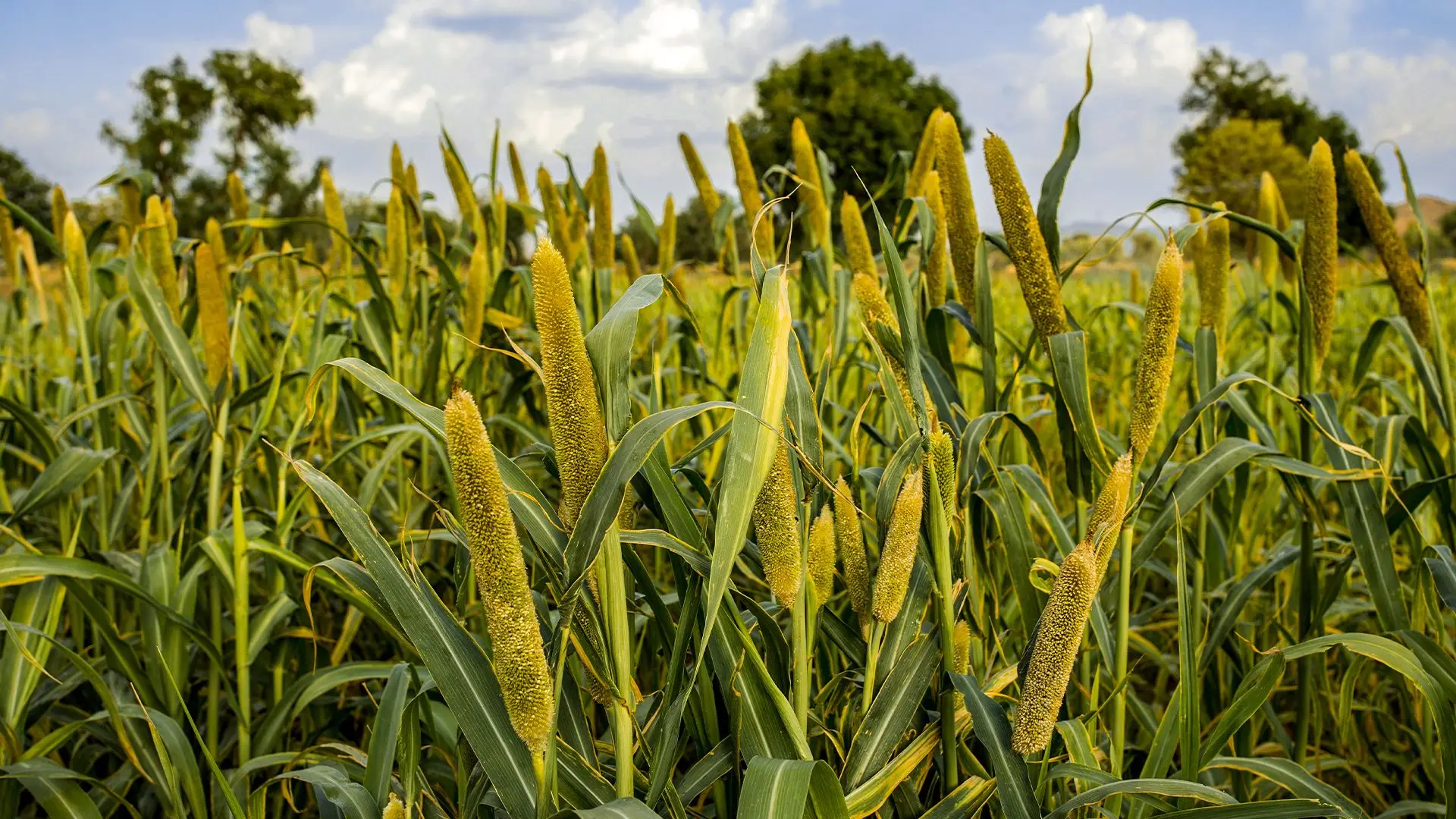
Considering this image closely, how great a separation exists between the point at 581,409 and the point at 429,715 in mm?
600

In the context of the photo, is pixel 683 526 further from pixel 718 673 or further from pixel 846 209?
pixel 846 209

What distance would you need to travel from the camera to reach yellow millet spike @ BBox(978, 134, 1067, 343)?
38.9 inches

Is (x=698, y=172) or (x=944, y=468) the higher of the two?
(x=698, y=172)

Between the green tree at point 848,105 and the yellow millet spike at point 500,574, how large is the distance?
2788cm

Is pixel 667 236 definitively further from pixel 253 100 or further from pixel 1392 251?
pixel 253 100

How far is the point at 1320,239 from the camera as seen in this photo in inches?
50.1

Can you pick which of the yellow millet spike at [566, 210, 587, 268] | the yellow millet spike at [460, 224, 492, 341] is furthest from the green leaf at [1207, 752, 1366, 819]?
the yellow millet spike at [566, 210, 587, 268]

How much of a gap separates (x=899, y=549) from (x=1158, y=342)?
344 millimetres

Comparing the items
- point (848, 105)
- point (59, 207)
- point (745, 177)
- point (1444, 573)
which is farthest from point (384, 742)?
point (848, 105)

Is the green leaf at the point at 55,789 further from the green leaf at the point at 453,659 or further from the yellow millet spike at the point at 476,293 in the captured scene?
the yellow millet spike at the point at 476,293

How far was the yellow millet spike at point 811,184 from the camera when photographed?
1.66 m

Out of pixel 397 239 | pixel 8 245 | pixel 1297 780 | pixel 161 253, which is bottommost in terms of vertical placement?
pixel 1297 780

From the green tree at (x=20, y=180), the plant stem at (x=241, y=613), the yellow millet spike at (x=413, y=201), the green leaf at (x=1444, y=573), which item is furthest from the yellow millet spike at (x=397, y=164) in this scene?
the green tree at (x=20, y=180)

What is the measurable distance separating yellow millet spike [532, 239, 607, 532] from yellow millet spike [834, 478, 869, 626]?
261 millimetres
